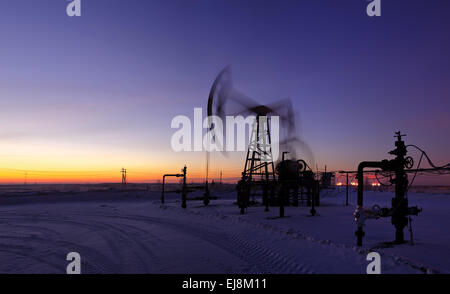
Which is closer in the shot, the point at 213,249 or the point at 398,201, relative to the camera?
the point at 213,249

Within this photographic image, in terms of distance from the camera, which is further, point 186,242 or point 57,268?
point 186,242

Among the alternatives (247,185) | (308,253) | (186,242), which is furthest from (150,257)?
Answer: (247,185)

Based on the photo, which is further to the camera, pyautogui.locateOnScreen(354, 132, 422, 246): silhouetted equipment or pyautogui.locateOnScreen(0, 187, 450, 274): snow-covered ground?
pyautogui.locateOnScreen(354, 132, 422, 246): silhouetted equipment

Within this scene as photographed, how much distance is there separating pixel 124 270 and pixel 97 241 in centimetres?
478

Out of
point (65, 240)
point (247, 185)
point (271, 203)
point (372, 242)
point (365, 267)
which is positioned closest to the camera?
point (365, 267)

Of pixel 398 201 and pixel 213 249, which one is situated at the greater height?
pixel 398 201

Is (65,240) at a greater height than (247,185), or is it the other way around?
(247,185)

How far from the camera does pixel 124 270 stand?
7.89m

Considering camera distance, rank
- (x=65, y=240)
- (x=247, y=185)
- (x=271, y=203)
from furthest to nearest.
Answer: (x=271, y=203)
(x=247, y=185)
(x=65, y=240)

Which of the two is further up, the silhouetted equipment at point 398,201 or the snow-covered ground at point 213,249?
the silhouetted equipment at point 398,201

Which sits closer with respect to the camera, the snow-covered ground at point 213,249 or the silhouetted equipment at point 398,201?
the snow-covered ground at point 213,249

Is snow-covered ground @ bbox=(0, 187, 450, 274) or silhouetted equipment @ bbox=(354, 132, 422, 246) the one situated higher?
silhouetted equipment @ bbox=(354, 132, 422, 246)
